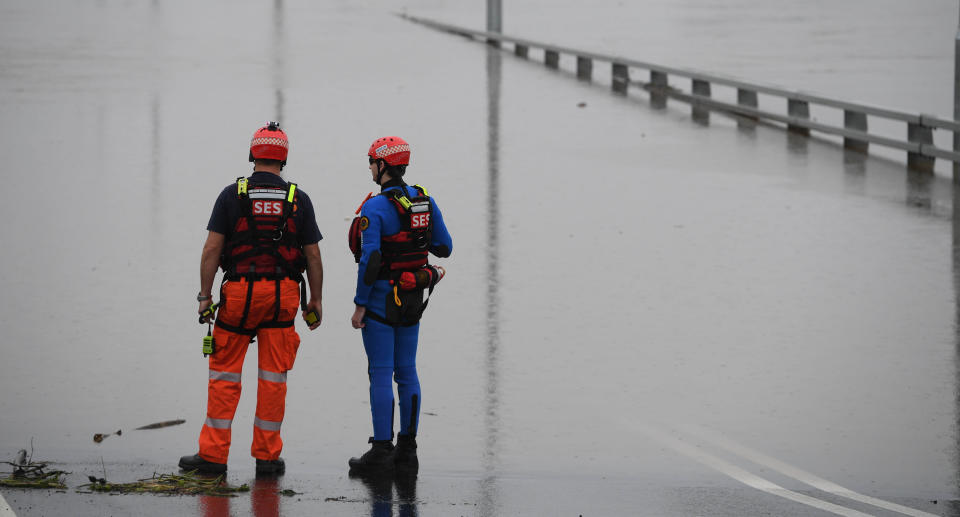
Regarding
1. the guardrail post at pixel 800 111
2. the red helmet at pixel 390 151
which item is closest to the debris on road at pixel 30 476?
the red helmet at pixel 390 151

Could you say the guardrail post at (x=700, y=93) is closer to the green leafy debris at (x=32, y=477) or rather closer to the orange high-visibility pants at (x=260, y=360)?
the orange high-visibility pants at (x=260, y=360)

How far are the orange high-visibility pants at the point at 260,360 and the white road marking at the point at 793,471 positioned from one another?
8.79ft

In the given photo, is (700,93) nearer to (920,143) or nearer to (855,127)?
(855,127)

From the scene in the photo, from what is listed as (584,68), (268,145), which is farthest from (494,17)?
(268,145)

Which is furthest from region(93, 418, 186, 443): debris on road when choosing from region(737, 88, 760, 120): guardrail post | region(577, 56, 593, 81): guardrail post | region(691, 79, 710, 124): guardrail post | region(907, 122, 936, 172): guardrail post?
region(577, 56, 593, 81): guardrail post

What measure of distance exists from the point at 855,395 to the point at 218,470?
4.46 metres

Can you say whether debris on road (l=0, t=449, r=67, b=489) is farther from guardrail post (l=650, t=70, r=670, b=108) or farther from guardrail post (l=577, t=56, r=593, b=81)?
guardrail post (l=577, t=56, r=593, b=81)

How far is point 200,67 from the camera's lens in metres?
34.9

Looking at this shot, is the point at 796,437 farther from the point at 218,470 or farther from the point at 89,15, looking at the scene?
the point at 89,15

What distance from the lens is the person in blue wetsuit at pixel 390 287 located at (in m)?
7.69

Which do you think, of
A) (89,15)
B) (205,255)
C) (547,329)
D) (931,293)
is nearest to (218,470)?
(205,255)

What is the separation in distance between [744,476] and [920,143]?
→ 13595mm

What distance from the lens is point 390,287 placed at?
772 centimetres

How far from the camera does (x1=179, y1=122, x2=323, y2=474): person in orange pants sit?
745cm
